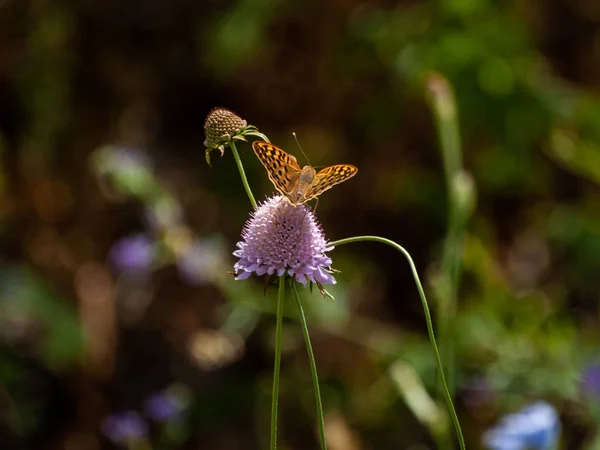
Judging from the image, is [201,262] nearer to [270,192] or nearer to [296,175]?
[270,192]

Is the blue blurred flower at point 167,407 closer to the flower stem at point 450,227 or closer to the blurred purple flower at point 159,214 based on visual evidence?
the blurred purple flower at point 159,214

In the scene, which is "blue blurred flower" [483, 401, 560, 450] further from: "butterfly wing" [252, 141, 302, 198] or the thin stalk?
"butterfly wing" [252, 141, 302, 198]

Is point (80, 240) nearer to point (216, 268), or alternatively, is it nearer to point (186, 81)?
point (186, 81)

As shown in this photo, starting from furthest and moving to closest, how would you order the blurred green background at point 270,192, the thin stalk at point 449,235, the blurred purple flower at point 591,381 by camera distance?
the blurred green background at point 270,192
the blurred purple flower at point 591,381
the thin stalk at point 449,235

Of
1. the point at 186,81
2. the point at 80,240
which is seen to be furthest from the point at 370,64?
the point at 80,240

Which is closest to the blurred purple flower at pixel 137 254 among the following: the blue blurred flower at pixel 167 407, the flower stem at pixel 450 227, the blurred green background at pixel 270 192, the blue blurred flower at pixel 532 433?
the blurred green background at pixel 270 192

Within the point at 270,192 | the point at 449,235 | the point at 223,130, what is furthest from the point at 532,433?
the point at 270,192
